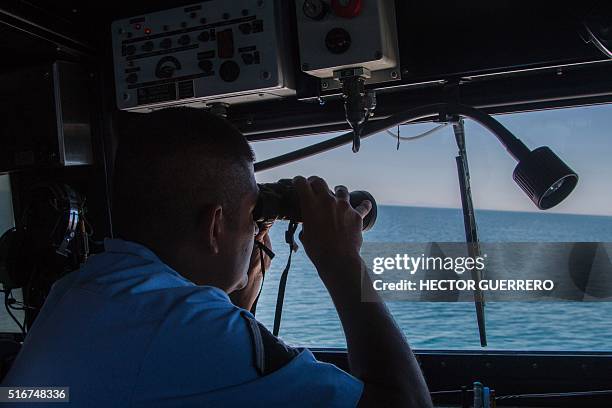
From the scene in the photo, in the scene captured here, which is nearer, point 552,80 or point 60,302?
point 60,302

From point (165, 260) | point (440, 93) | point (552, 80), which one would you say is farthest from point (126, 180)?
point (552, 80)

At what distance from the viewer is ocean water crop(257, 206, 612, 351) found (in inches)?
77.6

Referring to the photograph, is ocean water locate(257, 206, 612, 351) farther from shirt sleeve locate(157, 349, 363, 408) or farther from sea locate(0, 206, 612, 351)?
shirt sleeve locate(157, 349, 363, 408)

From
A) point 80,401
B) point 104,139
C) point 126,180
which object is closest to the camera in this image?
point 80,401

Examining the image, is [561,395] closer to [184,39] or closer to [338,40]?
[338,40]

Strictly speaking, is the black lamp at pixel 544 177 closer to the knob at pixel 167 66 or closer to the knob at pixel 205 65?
the knob at pixel 205 65

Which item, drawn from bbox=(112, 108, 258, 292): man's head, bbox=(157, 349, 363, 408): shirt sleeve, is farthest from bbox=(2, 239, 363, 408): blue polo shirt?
bbox=(112, 108, 258, 292): man's head

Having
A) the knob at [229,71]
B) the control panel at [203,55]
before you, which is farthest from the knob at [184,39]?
the knob at [229,71]

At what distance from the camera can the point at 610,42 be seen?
1546mm

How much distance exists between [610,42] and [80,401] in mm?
1378

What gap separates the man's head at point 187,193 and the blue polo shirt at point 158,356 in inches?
4.2

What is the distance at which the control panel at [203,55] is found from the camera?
1808 millimetres

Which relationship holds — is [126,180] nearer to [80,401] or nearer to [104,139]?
[80,401]

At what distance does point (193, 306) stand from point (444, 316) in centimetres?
133
